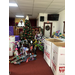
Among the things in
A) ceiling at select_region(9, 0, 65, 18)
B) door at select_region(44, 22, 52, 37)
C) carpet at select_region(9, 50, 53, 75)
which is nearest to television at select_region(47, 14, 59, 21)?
door at select_region(44, 22, 52, 37)

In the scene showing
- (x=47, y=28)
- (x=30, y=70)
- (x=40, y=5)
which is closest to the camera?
(x=30, y=70)

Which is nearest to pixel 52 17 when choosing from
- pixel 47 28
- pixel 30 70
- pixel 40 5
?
pixel 47 28

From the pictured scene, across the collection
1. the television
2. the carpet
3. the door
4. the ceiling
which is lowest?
the carpet

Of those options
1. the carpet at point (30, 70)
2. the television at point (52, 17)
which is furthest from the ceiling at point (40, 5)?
the carpet at point (30, 70)

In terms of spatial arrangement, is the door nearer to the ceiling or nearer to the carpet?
the ceiling

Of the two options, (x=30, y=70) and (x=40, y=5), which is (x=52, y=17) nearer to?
(x=40, y=5)

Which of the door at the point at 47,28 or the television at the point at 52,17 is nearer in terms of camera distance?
the television at the point at 52,17

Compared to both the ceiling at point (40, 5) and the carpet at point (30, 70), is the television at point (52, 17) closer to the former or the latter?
the ceiling at point (40, 5)

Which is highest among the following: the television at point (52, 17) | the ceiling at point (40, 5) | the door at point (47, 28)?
the ceiling at point (40, 5)

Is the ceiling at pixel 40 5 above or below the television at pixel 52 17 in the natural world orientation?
above

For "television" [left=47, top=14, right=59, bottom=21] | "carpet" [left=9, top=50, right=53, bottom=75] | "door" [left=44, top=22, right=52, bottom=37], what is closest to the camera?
"carpet" [left=9, top=50, right=53, bottom=75]
